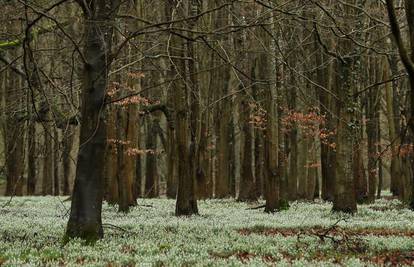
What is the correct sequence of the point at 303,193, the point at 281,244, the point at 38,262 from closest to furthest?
the point at 38,262 → the point at 281,244 → the point at 303,193

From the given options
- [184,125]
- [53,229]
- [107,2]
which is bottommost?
[53,229]

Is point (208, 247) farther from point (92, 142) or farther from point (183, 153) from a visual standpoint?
point (183, 153)

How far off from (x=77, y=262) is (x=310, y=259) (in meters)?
4.18

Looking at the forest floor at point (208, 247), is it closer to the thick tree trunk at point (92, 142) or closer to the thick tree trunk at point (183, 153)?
the thick tree trunk at point (92, 142)

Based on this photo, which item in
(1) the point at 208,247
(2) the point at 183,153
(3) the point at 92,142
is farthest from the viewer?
(2) the point at 183,153

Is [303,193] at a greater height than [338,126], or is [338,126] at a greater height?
[338,126]

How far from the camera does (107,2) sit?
1325 centimetres

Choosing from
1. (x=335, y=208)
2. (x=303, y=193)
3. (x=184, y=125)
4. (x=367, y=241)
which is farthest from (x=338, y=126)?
(x=303, y=193)

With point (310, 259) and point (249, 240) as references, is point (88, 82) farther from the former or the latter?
point (310, 259)

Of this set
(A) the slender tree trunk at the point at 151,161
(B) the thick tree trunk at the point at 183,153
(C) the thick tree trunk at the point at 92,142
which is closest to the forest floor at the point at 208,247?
(C) the thick tree trunk at the point at 92,142

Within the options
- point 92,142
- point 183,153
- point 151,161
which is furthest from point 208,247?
point 151,161

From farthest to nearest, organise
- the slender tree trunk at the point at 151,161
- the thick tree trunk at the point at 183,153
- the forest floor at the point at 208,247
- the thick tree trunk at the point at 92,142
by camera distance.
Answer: the slender tree trunk at the point at 151,161
the thick tree trunk at the point at 183,153
the thick tree trunk at the point at 92,142
the forest floor at the point at 208,247

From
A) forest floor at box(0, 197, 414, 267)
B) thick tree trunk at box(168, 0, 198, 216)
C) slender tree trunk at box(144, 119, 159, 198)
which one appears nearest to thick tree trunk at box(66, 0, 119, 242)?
forest floor at box(0, 197, 414, 267)

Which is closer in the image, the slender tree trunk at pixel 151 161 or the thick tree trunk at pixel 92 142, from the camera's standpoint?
the thick tree trunk at pixel 92 142
